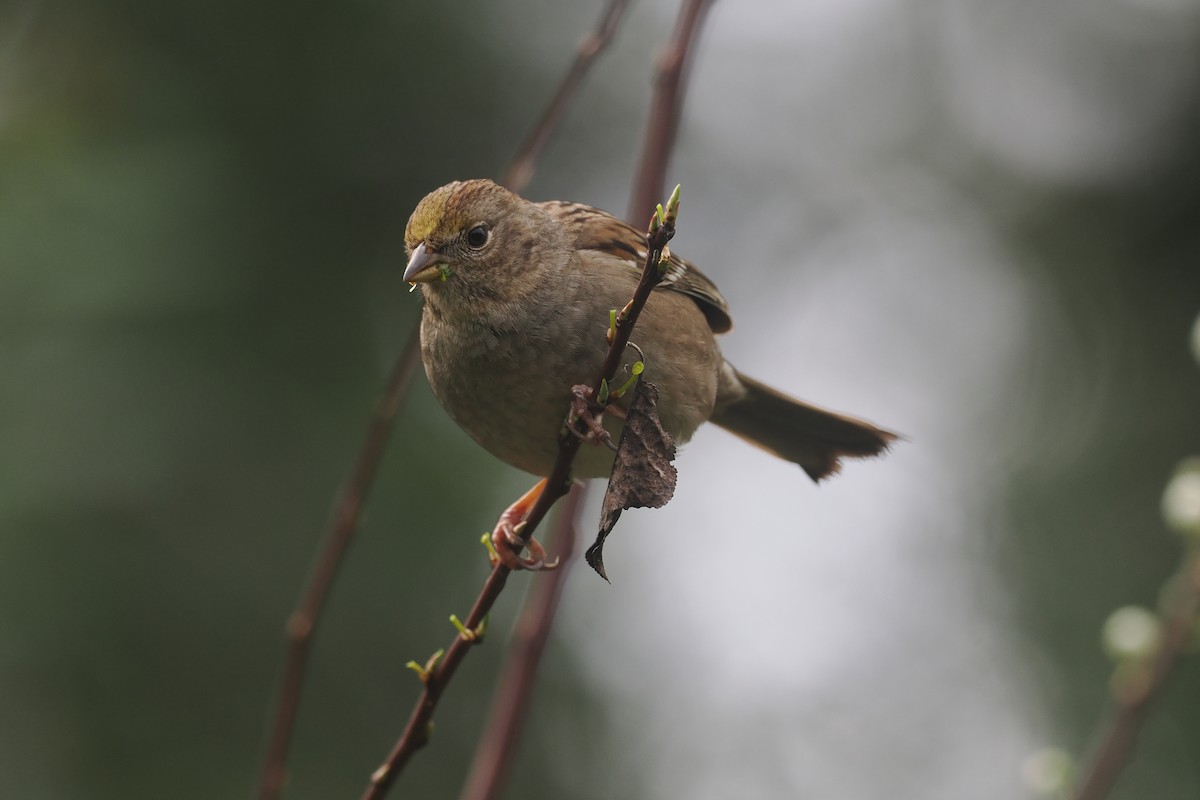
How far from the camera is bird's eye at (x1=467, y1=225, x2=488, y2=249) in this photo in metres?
3.92

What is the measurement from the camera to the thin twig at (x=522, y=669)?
9.15ft

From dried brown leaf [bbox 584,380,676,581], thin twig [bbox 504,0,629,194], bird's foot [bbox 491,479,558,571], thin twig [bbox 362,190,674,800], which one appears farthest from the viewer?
thin twig [bbox 504,0,629,194]

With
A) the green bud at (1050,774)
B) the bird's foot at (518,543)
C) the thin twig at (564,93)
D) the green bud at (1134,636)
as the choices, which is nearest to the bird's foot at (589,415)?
the bird's foot at (518,543)

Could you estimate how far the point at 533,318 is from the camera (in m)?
3.66

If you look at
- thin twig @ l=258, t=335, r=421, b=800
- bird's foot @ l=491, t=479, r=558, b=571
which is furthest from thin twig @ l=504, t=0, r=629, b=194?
bird's foot @ l=491, t=479, r=558, b=571

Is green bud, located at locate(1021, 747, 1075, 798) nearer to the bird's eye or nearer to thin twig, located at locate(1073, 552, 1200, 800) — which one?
thin twig, located at locate(1073, 552, 1200, 800)

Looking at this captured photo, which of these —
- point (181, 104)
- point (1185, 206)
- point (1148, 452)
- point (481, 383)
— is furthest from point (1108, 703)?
point (181, 104)

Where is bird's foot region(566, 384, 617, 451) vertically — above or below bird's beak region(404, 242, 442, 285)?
below

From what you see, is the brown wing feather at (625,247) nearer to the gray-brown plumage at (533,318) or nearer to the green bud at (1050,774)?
the gray-brown plumage at (533,318)

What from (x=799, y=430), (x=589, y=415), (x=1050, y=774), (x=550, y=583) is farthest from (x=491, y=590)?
(x=799, y=430)

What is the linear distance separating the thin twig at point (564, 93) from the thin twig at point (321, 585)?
57cm

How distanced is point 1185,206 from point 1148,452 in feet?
10.4

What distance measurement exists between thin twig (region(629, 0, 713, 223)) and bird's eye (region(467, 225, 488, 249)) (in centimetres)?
89

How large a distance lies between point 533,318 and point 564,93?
0.70m
